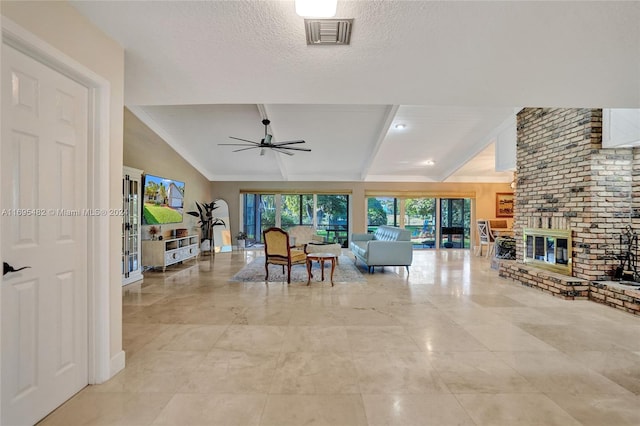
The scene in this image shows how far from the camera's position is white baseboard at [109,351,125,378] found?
2094 mm

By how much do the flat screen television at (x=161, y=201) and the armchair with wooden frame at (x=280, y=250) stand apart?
2.68 meters

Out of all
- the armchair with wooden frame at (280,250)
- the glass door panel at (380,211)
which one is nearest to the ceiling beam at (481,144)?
the glass door panel at (380,211)

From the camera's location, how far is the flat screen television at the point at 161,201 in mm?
5969

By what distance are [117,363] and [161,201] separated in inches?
195

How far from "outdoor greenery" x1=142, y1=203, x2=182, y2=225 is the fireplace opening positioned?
716 centimetres

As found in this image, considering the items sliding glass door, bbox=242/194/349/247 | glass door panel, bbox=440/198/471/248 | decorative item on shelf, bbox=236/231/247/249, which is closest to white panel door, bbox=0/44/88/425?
decorative item on shelf, bbox=236/231/247/249

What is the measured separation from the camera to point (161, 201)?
6.48 m

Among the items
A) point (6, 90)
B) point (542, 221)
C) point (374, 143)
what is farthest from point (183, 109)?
point (542, 221)

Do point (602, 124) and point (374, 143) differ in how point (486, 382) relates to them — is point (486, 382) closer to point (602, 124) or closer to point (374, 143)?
point (602, 124)

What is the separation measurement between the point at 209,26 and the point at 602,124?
503 cm

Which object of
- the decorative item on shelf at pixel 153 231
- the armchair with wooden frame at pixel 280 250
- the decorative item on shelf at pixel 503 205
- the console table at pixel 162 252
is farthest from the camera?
the decorative item on shelf at pixel 503 205

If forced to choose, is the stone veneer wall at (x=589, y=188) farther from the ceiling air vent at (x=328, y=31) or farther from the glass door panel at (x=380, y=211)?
the glass door panel at (x=380, y=211)

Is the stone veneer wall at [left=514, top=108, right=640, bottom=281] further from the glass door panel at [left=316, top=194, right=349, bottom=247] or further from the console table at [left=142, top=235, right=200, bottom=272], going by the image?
the console table at [left=142, top=235, right=200, bottom=272]

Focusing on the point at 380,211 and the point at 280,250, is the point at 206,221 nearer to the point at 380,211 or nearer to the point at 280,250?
the point at 280,250
